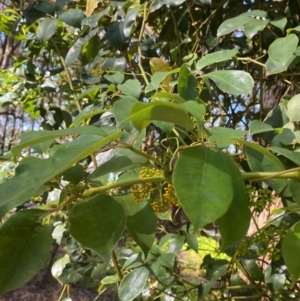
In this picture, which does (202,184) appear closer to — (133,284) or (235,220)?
(235,220)

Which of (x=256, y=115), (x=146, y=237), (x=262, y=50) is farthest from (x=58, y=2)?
(x=146, y=237)

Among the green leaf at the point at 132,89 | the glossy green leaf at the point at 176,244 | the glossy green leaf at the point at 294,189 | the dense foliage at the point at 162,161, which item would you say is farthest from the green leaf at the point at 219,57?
the glossy green leaf at the point at 176,244

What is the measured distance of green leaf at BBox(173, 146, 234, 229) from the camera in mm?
288

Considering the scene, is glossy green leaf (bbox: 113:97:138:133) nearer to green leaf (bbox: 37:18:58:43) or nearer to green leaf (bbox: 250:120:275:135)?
green leaf (bbox: 250:120:275:135)

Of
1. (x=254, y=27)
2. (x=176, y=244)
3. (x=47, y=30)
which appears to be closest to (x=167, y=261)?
(x=176, y=244)

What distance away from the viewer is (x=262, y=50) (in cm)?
92

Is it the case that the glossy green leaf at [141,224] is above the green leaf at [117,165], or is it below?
below

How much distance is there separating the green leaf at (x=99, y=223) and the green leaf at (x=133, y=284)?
0.38 meters

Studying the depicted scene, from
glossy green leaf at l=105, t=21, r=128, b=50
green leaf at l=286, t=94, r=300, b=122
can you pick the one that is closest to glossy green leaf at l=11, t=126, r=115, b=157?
green leaf at l=286, t=94, r=300, b=122

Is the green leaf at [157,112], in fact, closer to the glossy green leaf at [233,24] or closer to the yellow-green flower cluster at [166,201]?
the yellow-green flower cluster at [166,201]

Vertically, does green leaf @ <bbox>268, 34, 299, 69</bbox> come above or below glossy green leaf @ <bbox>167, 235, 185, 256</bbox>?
above

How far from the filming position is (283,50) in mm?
617

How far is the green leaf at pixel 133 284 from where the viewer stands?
0.70 metres

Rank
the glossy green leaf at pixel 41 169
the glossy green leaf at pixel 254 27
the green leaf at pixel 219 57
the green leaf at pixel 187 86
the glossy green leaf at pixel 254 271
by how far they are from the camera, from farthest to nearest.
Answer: the glossy green leaf at pixel 254 271, the glossy green leaf at pixel 254 27, the green leaf at pixel 219 57, the green leaf at pixel 187 86, the glossy green leaf at pixel 41 169
